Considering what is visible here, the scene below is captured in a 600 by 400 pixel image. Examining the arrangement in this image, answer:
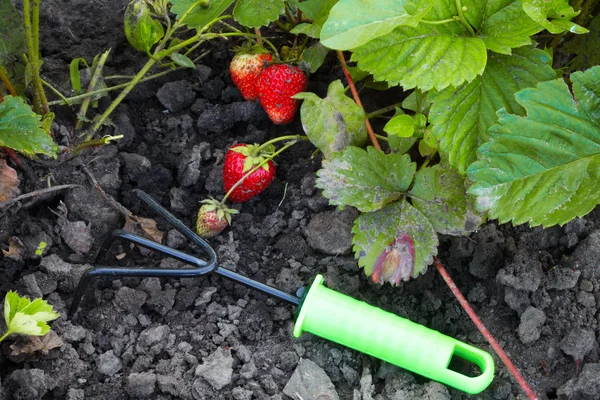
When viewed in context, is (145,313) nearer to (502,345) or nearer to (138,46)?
(138,46)

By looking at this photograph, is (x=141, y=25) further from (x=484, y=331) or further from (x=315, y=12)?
(x=484, y=331)

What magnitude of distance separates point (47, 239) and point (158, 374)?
0.38 m

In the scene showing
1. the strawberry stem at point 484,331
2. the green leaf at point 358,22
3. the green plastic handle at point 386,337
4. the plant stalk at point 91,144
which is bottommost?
the strawberry stem at point 484,331

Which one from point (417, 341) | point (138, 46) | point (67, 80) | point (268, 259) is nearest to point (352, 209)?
point (268, 259)

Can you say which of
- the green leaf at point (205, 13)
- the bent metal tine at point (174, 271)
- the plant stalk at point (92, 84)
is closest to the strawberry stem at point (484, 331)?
the bent metal tine at point (174, 271)

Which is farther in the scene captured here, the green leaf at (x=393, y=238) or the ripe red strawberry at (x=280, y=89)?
the ripe red strawberry at (x=280, y=89)

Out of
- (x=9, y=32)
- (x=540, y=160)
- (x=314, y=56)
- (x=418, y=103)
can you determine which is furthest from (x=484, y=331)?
(x=9, y=32)

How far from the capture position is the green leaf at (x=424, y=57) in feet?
4.14

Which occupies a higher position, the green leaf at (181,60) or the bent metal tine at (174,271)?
the green leaf at (181,60)

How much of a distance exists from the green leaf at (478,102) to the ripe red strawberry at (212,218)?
1.51 ft

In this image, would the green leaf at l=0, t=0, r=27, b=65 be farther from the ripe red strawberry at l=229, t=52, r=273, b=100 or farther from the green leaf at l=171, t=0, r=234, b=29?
the ripe red strawberry at l=229, t=52, r=273, b=100

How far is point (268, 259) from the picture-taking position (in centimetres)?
148

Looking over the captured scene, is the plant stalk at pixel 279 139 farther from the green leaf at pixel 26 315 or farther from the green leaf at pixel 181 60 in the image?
the green leaf at pixel 26 315

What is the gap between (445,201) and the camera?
136 centimetres
